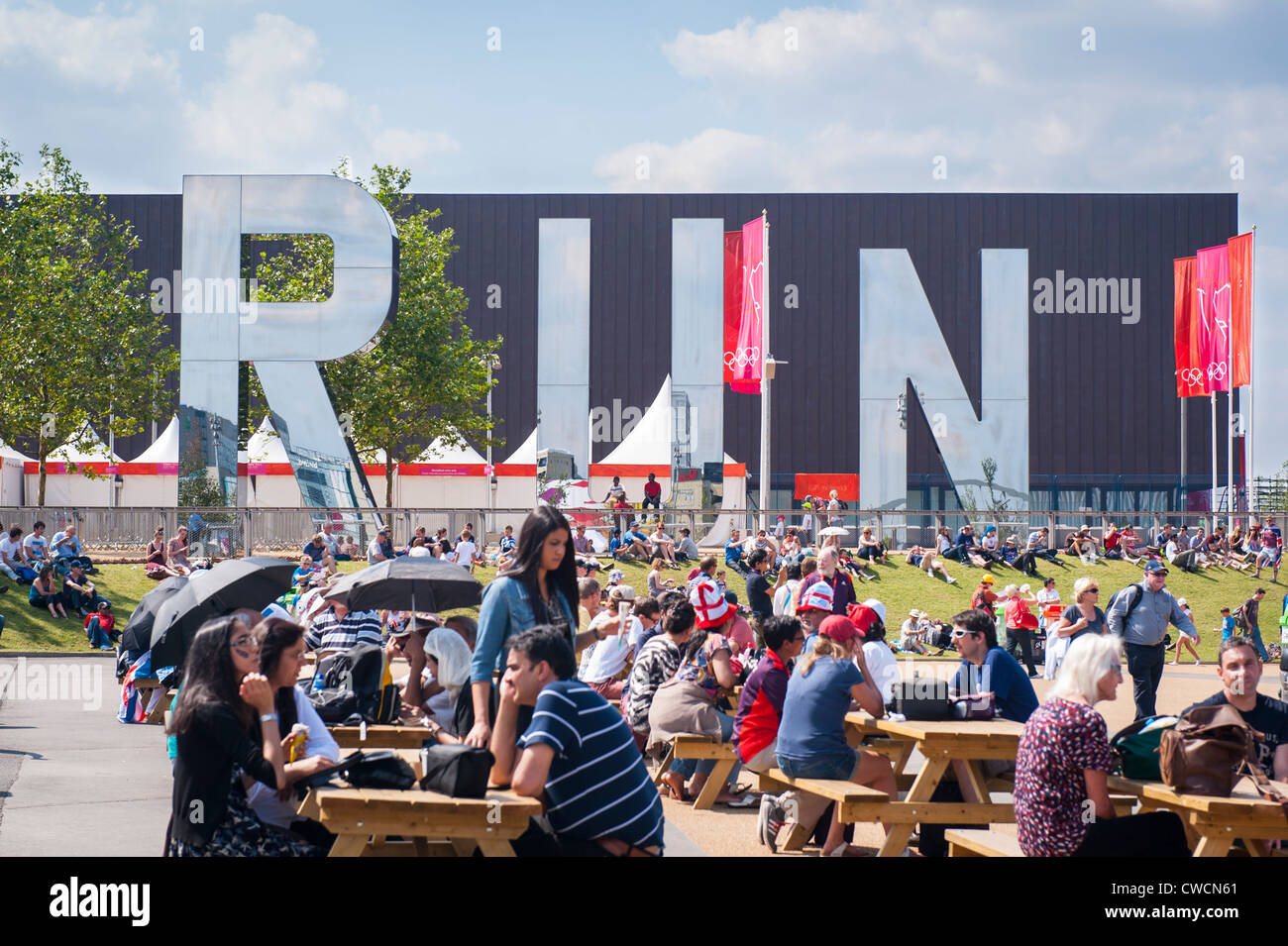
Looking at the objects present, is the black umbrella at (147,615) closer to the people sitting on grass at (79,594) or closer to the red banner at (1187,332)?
the people sitting on grass at (79,594)

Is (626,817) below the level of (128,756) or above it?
above

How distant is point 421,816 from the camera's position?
16.4 ft

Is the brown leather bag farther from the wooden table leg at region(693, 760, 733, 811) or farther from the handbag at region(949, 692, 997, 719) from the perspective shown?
the wooden table leg at region(693, 760, 733, 811)

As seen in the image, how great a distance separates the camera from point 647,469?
42.2m

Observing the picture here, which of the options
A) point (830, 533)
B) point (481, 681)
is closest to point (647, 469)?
point (830, 533)

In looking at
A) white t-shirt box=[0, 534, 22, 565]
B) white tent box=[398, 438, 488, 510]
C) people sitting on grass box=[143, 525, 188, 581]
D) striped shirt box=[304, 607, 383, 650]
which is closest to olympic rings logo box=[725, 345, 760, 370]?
people sitting on grass box=[143, 525, 188, 581]

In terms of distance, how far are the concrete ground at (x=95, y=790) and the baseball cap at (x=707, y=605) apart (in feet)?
4.36

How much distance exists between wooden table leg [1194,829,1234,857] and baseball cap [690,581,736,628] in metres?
5.41

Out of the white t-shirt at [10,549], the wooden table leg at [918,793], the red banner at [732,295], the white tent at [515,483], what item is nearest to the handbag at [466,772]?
the wooden table leg at [918,793]

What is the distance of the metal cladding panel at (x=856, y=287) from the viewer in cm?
5028

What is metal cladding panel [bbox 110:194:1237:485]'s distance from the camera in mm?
50281
